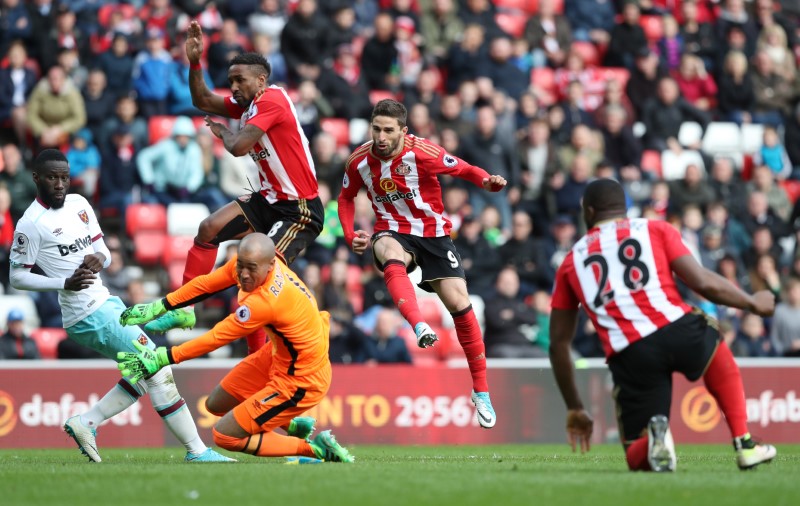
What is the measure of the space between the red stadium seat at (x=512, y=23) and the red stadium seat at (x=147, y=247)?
812 centimetres

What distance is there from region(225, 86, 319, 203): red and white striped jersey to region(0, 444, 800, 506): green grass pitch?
92.9 inches

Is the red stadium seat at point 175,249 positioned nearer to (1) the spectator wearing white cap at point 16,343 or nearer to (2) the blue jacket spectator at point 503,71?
(1) the spectator wearing white cap at point 16,343

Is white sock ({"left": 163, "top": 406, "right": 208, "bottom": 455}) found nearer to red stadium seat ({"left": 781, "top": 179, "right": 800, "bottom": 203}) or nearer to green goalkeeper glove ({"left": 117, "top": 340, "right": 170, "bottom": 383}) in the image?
green goalkeeper glove ({"left": 117, "top": 340, "right": 170, "bottom": 383})

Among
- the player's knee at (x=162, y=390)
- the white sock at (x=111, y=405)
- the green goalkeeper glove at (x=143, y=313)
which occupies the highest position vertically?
the green goalkeeper glove at (x=143, y=313)

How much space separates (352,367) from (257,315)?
20.0ft

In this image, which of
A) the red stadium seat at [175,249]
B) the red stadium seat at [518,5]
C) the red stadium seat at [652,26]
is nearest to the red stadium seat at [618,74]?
the red stadium seat at [652,26]

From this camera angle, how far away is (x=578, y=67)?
21547 mm

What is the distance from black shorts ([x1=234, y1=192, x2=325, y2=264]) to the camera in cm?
1084

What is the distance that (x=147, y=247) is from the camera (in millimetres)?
17312

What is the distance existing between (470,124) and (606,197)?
36.3ft

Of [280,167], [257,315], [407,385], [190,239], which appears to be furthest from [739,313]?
[257,315]

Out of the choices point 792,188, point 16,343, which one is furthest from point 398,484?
point 792,188

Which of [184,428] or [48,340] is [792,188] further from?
[184,428]

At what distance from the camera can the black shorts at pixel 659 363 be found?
26.9 ft
